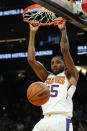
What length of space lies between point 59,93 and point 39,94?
0.93ft

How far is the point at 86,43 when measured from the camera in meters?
10.9

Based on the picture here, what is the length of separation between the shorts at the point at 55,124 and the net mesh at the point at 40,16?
1.60m

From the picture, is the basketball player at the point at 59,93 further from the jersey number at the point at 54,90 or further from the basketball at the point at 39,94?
the basketball at the point at 39,94

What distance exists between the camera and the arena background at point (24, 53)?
1061cm

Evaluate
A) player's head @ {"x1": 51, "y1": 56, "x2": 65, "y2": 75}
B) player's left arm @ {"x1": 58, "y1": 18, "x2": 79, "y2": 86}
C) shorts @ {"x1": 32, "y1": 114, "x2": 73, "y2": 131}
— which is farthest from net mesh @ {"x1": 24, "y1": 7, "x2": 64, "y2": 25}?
shorts @ {"x1": 32, "y1": 114, "x2": 73, "y2": 131}

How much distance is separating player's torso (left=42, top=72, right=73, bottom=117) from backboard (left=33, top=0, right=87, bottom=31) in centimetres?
81

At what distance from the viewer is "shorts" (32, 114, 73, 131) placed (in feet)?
12.5

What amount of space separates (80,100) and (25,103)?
2390mm

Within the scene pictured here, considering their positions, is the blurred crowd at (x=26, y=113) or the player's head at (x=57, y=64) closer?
the player's head at (x=57, y=64)

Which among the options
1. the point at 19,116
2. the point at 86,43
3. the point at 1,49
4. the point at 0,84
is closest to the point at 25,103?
the point at 19,116

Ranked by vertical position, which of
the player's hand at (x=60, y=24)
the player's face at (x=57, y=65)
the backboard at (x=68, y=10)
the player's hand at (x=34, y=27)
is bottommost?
the player's face at (x=57, y=65)

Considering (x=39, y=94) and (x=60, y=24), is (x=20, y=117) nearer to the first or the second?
(x=60, y=24)

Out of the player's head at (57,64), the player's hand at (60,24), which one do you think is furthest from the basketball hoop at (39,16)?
the player's head at (57,64)

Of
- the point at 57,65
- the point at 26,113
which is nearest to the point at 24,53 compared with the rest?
the point at 26,113
